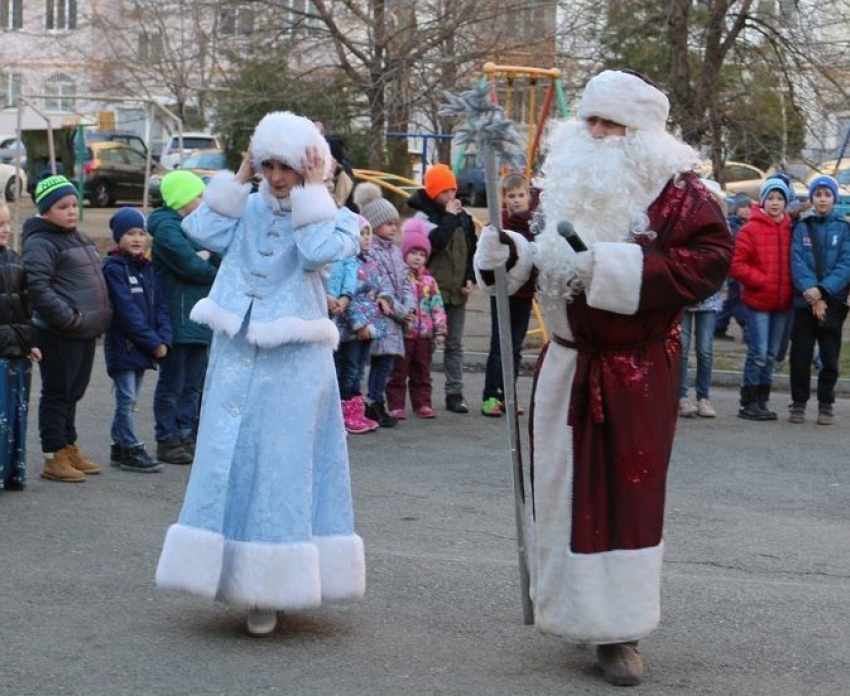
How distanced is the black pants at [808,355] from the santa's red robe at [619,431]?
625cm

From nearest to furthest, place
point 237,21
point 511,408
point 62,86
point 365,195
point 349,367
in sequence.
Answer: point 511,408 < point 349,367 < point 365,195 < point 237,21 < point 62,86

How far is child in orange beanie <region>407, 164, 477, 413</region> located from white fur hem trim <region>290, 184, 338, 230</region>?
5.50 meters

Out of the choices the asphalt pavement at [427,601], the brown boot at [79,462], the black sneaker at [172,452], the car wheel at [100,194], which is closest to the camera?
the asphalt pavement at [427,601]

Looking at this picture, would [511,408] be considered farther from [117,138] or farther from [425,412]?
[117,138]

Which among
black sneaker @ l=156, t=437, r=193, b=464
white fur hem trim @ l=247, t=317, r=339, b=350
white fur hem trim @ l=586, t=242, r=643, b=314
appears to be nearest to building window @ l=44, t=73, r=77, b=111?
black sneaker @ l=156, t=437, r=193, b=464

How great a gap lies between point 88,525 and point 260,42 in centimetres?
1437

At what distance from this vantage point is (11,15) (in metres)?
36.0

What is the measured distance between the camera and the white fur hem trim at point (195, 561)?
215 inches

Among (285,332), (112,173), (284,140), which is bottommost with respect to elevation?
(112,173)

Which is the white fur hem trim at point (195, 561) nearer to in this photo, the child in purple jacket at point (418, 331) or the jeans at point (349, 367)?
the jeans at point (349, 367)

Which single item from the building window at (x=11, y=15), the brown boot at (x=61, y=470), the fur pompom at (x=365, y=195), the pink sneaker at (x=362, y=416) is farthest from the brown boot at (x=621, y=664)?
the building window at (x=11, y=15)

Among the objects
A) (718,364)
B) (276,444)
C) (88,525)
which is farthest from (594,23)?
(276,444)

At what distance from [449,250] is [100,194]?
25.1m

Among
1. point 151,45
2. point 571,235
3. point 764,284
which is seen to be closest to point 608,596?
point 571,235
